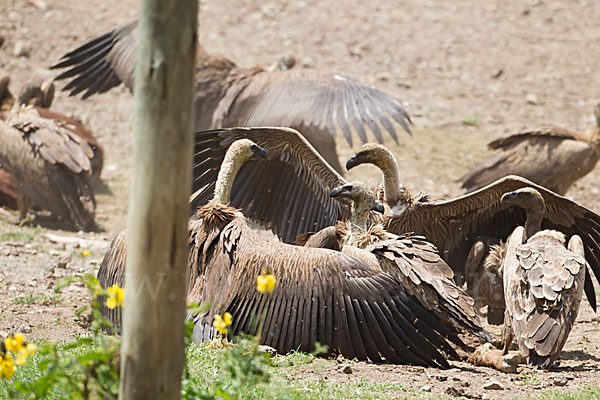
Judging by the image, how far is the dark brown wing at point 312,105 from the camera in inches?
340

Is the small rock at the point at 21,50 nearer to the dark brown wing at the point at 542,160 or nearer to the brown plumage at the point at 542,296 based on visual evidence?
the dark brown wing at the point at 542,160

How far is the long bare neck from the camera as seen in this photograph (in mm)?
6293

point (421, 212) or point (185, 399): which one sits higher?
point (421, 212)

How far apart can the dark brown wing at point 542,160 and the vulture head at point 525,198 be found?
3.47 metres

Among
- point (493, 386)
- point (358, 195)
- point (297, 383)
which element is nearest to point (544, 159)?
point (358, 195)

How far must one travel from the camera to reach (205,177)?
23.6ft

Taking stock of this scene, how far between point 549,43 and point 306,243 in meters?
11.1

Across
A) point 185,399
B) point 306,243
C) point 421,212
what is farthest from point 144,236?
point 421,212

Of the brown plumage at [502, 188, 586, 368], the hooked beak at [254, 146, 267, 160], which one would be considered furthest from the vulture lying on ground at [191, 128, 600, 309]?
the brown plumage at [502, 188, 586, 368]

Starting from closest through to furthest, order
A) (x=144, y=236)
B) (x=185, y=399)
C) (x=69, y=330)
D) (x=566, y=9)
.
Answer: (x=144, y=236) → (x=185, y=399) → (x=69, y=330) → (x=566, y=9)

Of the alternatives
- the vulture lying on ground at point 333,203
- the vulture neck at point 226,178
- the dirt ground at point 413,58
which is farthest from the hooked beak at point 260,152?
the dirt ground at point 413,58

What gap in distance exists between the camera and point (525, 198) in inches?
245

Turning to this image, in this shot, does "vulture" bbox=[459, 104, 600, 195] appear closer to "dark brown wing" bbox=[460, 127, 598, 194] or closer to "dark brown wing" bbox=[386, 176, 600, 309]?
"dark brown wing" bbox=[460, 127, 598, 194]

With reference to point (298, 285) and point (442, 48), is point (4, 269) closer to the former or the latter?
point (298, 285)
